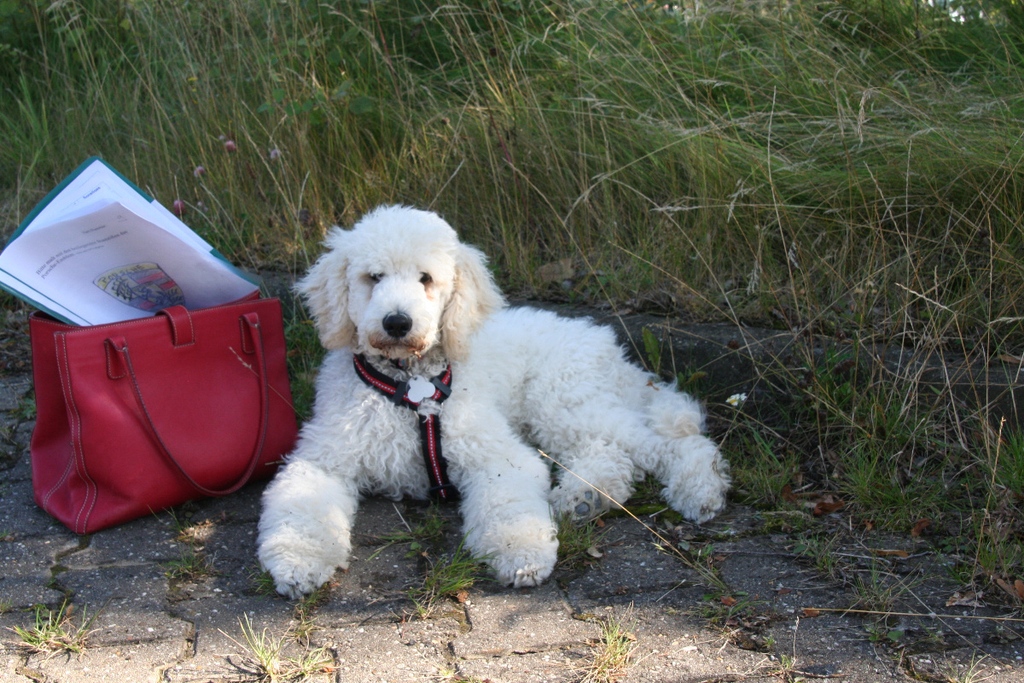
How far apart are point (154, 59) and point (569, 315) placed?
3.42 metres

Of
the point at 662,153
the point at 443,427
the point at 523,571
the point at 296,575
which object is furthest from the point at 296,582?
the point at 662,153

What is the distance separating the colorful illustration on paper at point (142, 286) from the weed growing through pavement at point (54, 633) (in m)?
1.15

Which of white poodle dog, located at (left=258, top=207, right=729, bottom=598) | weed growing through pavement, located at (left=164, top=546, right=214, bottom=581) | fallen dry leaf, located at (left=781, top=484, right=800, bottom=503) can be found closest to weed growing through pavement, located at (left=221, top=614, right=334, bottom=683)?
white poodle dog, located at (left=258, top=207, right=729, bottom=598)

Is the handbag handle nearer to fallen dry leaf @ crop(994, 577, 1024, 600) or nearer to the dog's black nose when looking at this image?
the dog's black nose

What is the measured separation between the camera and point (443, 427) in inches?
132

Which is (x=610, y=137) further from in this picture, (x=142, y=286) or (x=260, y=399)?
(x=142, y=286)

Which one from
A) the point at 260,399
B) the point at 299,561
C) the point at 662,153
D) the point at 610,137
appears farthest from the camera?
the point at 610,137

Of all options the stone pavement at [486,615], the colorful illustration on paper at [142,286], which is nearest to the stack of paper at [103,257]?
the colorful illustration on paper at [142,286]

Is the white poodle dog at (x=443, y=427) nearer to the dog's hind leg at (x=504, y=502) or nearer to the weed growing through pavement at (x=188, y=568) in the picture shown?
the dog's hind leg at (x=504, y=502)

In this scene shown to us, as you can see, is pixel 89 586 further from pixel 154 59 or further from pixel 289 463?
pixel 154 59

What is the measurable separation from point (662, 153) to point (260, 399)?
247 centimetres

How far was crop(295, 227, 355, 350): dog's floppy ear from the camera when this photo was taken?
3266 mm

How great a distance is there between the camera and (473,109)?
5.07 meters

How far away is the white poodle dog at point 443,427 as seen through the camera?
2.99m
